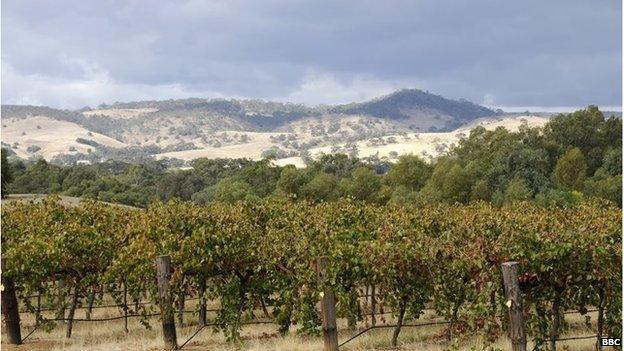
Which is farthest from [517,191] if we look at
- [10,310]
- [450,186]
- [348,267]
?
[10,310]

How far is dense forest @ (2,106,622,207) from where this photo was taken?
7019 cm

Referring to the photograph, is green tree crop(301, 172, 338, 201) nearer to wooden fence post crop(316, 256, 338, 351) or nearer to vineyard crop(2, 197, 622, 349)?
vineyard crop(2, 197, 622, 349)

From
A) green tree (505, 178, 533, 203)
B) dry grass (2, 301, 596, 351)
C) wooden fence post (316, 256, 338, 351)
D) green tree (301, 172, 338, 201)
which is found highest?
green tree (301, 172, 338, 201)

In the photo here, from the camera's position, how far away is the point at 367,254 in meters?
15.2

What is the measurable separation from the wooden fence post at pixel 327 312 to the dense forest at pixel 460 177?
1913 inches

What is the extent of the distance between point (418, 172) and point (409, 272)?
66.6 meters

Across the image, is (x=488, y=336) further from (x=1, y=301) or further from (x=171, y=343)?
(x=1, y=301)

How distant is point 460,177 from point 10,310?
195ft

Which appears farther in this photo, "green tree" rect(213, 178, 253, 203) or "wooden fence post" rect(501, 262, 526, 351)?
"green tree" rect(213, 178, 253, 203)

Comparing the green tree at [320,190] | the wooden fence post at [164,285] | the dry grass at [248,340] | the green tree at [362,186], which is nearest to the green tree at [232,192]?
the green tree at [320,190]

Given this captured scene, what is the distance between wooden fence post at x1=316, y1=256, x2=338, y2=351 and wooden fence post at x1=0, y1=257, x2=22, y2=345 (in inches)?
292

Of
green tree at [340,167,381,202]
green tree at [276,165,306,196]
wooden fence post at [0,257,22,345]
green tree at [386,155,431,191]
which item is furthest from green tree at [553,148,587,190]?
wooden fence post at [0,257,22,345]

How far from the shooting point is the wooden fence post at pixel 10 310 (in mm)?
16500

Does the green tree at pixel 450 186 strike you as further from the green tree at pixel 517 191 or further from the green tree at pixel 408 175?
the green tree at pixel 408 175
